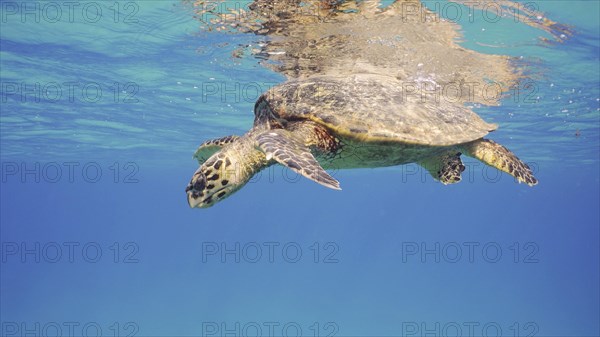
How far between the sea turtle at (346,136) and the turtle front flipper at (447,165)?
0.06ft

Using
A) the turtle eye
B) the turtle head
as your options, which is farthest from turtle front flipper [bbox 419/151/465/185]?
the turtle eye

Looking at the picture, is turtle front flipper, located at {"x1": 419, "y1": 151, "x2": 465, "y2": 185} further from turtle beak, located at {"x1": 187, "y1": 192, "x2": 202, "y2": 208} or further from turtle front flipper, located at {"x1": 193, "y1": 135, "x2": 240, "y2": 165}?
turtle beak, located at {"x1": 187, "y1": 192, "x2": 202, "y2": 208}

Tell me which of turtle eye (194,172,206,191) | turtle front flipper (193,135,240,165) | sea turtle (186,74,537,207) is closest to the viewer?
turtle eye (194,172,206,191)

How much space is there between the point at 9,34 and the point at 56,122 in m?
12.5

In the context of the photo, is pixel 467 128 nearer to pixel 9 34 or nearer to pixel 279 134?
pixel 279 134

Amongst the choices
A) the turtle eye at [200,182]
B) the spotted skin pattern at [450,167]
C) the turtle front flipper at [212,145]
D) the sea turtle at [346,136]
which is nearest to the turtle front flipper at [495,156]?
the sea turtle at [346,136]

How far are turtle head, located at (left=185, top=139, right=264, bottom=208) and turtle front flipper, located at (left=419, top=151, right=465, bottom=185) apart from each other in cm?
405

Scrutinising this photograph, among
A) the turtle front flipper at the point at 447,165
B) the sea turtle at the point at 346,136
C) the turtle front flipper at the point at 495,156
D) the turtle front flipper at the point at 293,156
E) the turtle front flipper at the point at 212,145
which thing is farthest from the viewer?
the turtle front flipper at the point at 447,165

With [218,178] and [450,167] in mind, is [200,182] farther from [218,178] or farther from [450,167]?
[450,167]

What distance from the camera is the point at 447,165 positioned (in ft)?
26.0

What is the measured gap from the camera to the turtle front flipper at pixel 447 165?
774cm

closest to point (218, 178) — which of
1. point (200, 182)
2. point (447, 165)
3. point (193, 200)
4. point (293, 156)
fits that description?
point (200, 182)

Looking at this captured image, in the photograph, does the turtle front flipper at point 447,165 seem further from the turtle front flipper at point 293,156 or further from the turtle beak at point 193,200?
the turtle beak at point 193,200

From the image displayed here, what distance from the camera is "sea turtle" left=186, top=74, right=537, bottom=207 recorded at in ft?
16.2
